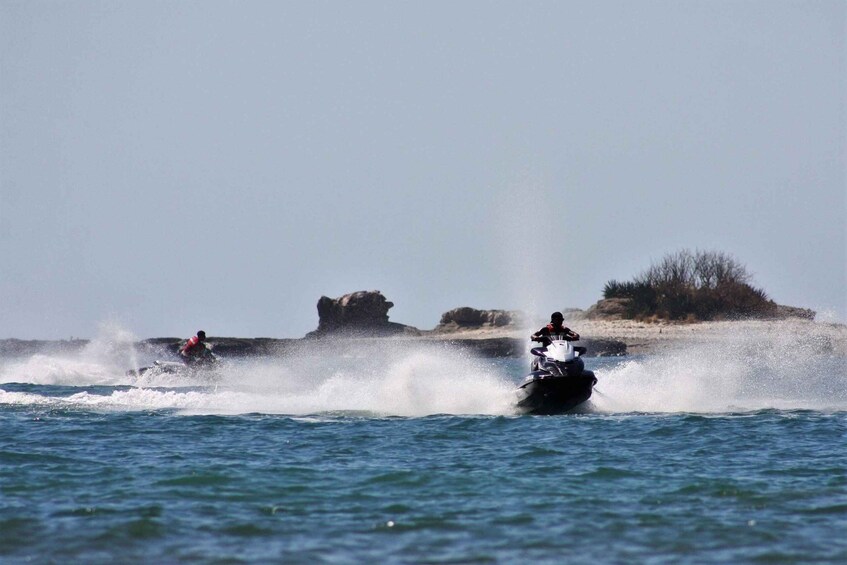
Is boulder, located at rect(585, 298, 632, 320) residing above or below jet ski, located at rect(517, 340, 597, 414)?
above

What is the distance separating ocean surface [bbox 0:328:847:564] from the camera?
12.0m

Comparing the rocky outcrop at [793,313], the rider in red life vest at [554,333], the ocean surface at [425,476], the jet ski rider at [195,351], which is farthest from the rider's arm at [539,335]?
the rocky outcrop at [793,313]

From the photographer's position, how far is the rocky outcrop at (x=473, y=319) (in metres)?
98.0

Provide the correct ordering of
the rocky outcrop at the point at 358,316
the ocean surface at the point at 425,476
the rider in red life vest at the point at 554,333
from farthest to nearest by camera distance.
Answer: the rocky outcrop at the point at 358,316
the rider in red life vest at the point at 554,333
the ocean surface at the point at 425,476

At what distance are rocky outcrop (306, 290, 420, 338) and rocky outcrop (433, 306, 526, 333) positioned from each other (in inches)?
121

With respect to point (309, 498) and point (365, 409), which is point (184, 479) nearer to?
point (309, 498)

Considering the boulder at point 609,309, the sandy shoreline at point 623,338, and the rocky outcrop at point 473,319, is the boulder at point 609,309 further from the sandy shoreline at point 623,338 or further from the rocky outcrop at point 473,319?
the rocky outcrop at point 473,319

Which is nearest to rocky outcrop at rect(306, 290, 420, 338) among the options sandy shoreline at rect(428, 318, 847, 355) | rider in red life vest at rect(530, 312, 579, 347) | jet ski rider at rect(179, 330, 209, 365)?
sandy shoreline at rect(428, 318, 847, 355)

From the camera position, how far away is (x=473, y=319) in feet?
329

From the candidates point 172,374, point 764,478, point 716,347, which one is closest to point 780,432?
point 764,478

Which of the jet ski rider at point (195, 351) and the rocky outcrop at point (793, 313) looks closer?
the jet ski rider at point (195, 351)

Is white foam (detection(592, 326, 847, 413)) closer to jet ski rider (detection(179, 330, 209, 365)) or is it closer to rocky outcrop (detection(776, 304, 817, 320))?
jet ski rider (detection(179, 330, 209, 365))

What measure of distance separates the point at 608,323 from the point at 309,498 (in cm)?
7495

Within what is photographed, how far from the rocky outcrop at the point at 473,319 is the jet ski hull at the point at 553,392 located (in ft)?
240
